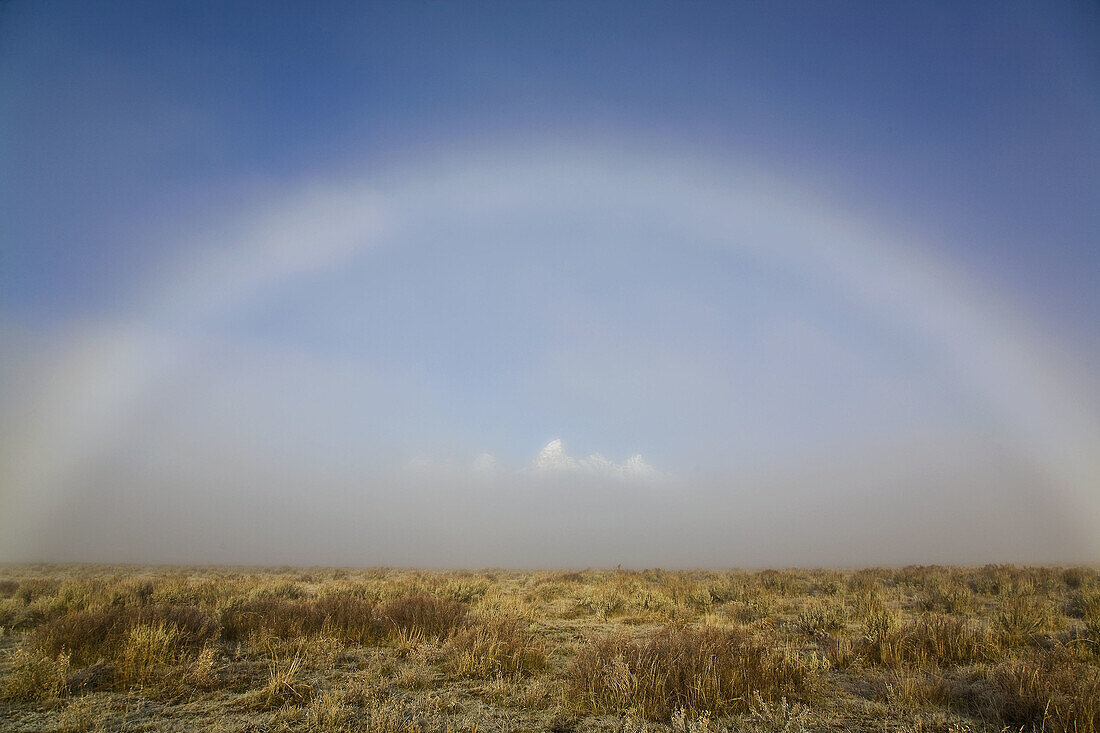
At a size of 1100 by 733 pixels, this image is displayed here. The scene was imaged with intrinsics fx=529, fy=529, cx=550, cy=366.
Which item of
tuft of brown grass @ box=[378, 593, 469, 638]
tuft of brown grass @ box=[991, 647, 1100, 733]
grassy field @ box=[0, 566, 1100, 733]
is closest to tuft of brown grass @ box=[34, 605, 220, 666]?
grassy field @ box=[0, 566, 1100, 733]

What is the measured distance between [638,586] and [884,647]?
13.3 metres

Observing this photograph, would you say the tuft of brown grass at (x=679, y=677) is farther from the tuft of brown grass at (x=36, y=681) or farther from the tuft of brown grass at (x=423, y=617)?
the tuft of brown grass at (x=36, y=681)

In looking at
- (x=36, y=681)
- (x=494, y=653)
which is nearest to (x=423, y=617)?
(x=494, y=653)

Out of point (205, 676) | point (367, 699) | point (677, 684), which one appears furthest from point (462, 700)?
point (205, 676)

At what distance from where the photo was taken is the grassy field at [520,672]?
6.45m

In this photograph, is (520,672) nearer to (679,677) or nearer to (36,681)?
(679,677)

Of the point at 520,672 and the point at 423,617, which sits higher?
the point at 423,617

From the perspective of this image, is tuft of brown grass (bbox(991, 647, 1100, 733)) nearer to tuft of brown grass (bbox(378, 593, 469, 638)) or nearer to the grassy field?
the grassy field

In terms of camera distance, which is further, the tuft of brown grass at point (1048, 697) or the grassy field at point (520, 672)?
the grassy field at point (520, 672)

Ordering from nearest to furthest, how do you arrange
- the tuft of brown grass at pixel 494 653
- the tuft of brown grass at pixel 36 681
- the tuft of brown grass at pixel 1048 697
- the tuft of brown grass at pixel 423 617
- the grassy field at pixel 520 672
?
1. the tuft of brown grass at pixel 1048 697
2. the grassy field at pixel 520 672
3. the tuft of brown grass at pixel 36 681
4. the tuft of brown grass at pixel 494 653
5. the tuft of brown grass at pixel 423 617

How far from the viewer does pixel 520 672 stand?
28.3 feet

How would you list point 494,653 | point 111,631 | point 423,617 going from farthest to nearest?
point 423,617
point 111,631
point 494,653

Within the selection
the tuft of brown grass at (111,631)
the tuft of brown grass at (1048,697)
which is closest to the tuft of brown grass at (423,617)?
the tuft of brown grass at (111,631)

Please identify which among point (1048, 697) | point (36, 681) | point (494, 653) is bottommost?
point (494, 653)
